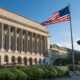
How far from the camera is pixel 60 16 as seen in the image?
5019 cm

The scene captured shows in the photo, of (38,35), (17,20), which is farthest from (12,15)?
(38,35)

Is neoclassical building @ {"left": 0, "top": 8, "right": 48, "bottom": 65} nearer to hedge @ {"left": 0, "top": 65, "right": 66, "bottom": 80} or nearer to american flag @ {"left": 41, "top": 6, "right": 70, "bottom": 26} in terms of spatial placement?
american flag @ {"left": 41, "top": 6, "right": 70, "bottom": 26}

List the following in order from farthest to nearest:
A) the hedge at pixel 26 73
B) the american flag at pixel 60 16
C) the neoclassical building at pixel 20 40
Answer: the neoclassical building at pixel 20 40 → the american flag at pixel 60 16 → the hedge at pixel 26 73

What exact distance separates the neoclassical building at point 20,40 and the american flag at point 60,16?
4138 centimetres

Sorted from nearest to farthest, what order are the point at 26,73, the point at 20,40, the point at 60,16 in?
1. the point at 26,73
2. the point at 60,16
3. the point at 20,40

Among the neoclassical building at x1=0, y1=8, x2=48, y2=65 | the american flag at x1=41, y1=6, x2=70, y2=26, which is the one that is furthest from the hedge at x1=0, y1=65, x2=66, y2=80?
the neoclassical building at x1=0, y1=8, x2=48, y2=65

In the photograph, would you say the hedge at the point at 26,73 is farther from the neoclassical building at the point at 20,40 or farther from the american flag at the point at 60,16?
the neoclassical building at the point at 20,40

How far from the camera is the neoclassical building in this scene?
97875mm

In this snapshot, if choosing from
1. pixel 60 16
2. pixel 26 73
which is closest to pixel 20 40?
pixel 60 16

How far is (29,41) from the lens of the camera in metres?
116

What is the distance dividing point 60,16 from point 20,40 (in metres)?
58.5

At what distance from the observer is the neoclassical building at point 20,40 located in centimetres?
9788

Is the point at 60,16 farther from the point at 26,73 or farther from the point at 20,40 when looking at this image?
the point at 20,40

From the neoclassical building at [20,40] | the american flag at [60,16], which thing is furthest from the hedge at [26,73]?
the neoclassical building at [20,40]
